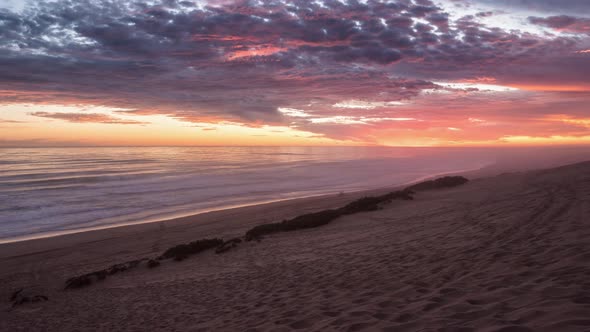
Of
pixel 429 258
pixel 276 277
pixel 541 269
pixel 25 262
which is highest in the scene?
pixel 541 269

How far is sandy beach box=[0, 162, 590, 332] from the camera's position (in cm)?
479

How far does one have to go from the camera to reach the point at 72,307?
986 cm

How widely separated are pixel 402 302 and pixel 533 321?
1.97 m

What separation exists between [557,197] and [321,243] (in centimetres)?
949

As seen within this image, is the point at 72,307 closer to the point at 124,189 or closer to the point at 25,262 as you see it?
the point at 25,262

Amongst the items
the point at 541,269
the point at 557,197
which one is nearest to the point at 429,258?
the point at 541,269

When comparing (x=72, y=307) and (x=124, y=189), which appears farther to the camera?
(x=124, y=189)

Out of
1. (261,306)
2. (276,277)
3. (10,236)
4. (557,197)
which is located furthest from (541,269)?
(10,236)

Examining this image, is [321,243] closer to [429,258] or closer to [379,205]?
[429,258]

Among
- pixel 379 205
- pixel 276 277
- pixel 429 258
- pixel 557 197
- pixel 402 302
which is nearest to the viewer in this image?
pixel 402 302

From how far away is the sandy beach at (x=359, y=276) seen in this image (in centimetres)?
479

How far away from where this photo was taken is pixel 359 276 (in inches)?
309

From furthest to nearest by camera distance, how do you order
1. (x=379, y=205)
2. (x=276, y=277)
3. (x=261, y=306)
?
(x=379, y=205) < (x=276, y=277) < (x=261, y=306)

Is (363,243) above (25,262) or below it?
above
